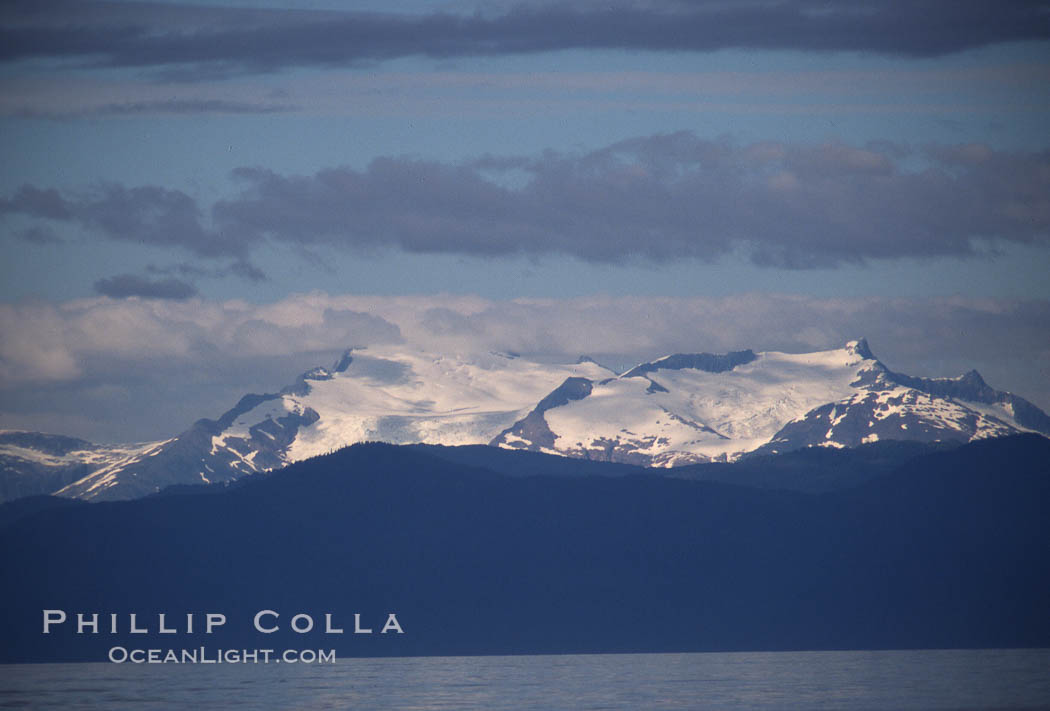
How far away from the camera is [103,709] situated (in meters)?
188

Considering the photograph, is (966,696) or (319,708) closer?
(319,708)

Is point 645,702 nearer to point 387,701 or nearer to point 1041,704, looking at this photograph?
point 387,701

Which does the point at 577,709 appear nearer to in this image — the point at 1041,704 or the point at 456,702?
the point at 456,702

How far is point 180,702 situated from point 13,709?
65.5 feet

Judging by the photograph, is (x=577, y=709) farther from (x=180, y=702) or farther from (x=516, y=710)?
(x=180, y=702)

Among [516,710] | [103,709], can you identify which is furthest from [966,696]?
[103,709]

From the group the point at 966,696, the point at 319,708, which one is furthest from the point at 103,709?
the point at 966,696

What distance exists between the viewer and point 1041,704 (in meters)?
182

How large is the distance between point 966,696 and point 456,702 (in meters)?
58.2

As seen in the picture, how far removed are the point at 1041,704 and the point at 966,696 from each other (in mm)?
16956

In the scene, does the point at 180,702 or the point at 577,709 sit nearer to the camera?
the point at 577,709

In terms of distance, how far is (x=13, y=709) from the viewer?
198125 millimetres

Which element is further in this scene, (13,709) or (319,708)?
(13,709)

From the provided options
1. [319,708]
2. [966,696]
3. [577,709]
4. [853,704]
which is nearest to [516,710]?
[577,709]
